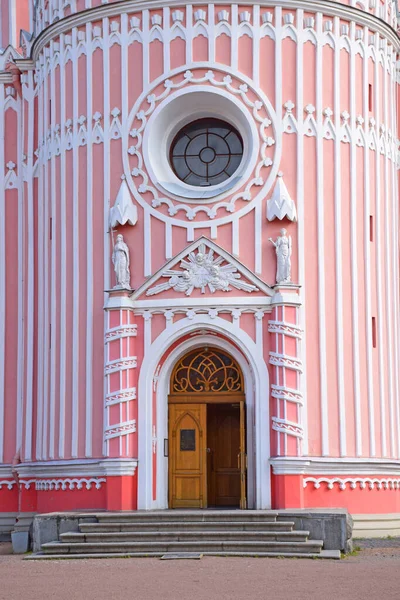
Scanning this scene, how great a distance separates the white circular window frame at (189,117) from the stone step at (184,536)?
23.5 feet

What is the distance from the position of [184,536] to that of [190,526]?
47 centimetres

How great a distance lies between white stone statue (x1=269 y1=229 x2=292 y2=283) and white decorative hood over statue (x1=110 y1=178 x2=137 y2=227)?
3.05 meters

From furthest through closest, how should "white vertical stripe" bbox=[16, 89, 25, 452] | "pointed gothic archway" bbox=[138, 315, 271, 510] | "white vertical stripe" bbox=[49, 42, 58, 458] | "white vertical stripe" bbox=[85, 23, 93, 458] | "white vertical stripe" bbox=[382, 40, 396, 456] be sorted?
"white vertical stripe" bbox=[16, 89, 25, 452] < "white vertical stripe" bbox=[49, 42, 58, 458] < "white vertical stripe" bbox=[382, 40, 396, 456] < "white vertical stripe" bbox=[85, 23, 93, 458] < "pointed gothic archway" bbox=[138, 315, 271, 510]

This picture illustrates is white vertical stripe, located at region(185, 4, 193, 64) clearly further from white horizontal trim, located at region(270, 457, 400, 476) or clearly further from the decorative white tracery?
white horizontal trim, located at region(270, 457, 400, 476)

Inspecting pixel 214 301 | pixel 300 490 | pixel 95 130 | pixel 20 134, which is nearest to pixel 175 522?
pixel 300 490

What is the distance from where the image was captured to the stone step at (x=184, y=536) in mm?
22188

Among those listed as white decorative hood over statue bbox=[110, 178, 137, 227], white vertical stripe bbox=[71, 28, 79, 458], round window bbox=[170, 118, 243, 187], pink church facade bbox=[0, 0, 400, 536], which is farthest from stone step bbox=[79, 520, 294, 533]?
round window bbox=[170, 118, 243, 187]

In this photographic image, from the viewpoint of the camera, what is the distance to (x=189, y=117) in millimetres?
27031

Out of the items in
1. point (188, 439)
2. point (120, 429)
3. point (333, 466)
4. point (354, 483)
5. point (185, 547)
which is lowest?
point (185, 547)

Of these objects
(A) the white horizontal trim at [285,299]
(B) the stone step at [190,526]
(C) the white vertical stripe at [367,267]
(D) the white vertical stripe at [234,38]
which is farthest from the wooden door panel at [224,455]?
(D) the white vertical stripe at [234,38]

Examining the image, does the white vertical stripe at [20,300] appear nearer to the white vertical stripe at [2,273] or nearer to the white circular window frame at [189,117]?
the white vertical stripe at [2,273]

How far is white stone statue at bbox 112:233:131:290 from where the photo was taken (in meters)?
25.9

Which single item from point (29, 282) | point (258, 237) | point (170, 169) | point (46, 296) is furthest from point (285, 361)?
point (29, 282)

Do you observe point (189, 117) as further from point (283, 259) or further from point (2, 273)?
point (2, 273)
